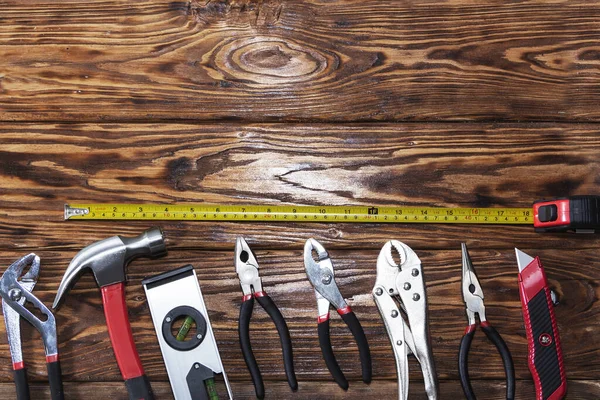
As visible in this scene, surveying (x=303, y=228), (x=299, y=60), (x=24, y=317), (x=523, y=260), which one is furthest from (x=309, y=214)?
(x=24, y=317)

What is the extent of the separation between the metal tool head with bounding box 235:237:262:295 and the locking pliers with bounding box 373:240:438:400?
1.00ft

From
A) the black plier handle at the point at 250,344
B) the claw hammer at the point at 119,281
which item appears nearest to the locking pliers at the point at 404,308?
the black plier handle at the point at 250,344

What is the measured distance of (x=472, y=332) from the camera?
1.64 metres

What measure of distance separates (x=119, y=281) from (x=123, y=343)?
154 mm

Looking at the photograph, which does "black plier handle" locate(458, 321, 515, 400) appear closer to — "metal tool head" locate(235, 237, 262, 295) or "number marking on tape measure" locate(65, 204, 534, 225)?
"number marking on tape measure" locate(65, 204, 534, 225)

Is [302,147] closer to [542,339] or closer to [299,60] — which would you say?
[299,60]

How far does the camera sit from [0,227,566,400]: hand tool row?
1607 mm

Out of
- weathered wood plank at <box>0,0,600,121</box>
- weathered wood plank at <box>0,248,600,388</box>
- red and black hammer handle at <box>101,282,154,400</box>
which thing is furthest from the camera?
weathered wood plank at <box>0,0,600,121</box>

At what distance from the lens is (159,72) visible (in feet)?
5.91

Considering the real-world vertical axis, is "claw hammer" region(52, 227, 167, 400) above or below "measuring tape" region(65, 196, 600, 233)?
below

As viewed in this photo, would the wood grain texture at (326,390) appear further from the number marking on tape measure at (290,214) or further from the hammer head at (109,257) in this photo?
the number marking on tape measure at (290,214)

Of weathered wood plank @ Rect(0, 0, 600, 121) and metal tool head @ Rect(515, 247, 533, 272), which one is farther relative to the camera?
weathered wood plank @ Rect(0, 0, 600, 121)

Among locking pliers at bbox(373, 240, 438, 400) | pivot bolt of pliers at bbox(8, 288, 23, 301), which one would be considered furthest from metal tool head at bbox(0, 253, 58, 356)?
locking pliers at bbox(373, 240, 438, 400)

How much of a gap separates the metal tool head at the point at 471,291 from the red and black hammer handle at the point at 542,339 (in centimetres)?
11
